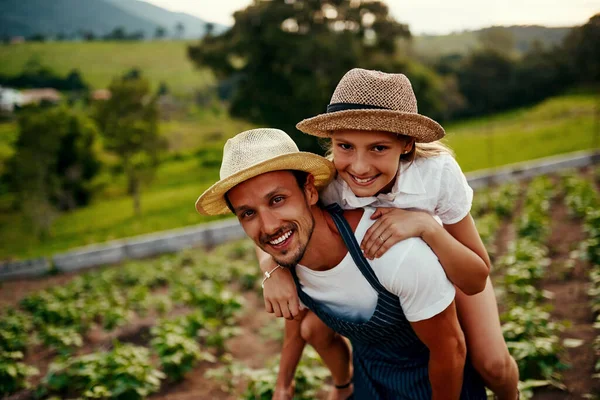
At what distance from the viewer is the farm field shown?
328 cm

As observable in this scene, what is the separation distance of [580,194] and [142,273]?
760cm

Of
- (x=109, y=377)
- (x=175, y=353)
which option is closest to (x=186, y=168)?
(x=175, y=353)

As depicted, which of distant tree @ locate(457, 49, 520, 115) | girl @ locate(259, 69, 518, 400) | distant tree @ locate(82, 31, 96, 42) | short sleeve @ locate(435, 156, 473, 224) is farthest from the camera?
distant tree @ locate(457, 49, 520, 115)

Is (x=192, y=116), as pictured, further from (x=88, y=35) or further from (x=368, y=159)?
(x=368, y=159)

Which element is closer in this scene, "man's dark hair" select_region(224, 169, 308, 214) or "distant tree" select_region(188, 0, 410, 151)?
"man's dark hair" select_region(224, 169, 308, 214)

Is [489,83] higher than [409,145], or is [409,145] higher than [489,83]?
[489,83]

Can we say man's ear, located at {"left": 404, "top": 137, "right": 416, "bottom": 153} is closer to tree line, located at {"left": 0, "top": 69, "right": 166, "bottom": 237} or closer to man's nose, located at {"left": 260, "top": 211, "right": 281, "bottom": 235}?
man's nose, located at {"left": 260, "top": 211, "right": 281, "bottom": 235}

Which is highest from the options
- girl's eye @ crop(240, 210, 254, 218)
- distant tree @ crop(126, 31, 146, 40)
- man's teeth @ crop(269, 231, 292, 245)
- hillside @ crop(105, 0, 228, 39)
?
distant tree @ crop(126, 31, 146, 40)

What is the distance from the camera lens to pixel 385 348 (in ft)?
7.63

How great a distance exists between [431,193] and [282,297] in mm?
926

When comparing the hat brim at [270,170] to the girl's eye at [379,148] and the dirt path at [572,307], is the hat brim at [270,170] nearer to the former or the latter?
the girl's eye at [379,148]

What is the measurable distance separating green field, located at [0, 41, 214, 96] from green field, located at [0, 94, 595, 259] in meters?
4.46

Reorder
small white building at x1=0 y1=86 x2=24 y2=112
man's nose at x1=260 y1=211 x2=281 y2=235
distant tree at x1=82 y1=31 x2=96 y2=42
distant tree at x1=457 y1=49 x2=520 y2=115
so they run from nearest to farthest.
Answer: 1. man's nose at x1=260 y1=211 x2=281 y2=235
2. small white building at x1=0 y1=86 x2=24 y2=112
3. distant tree at x1=82 y1=31 x2=96 y2=42
4. distant tree at x1=457 y1=49 x2=520 y2=115

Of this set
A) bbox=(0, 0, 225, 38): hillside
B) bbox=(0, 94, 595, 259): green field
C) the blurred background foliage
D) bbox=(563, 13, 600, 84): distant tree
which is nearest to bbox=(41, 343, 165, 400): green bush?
bbox=(0, 94, 595, 259): green field
